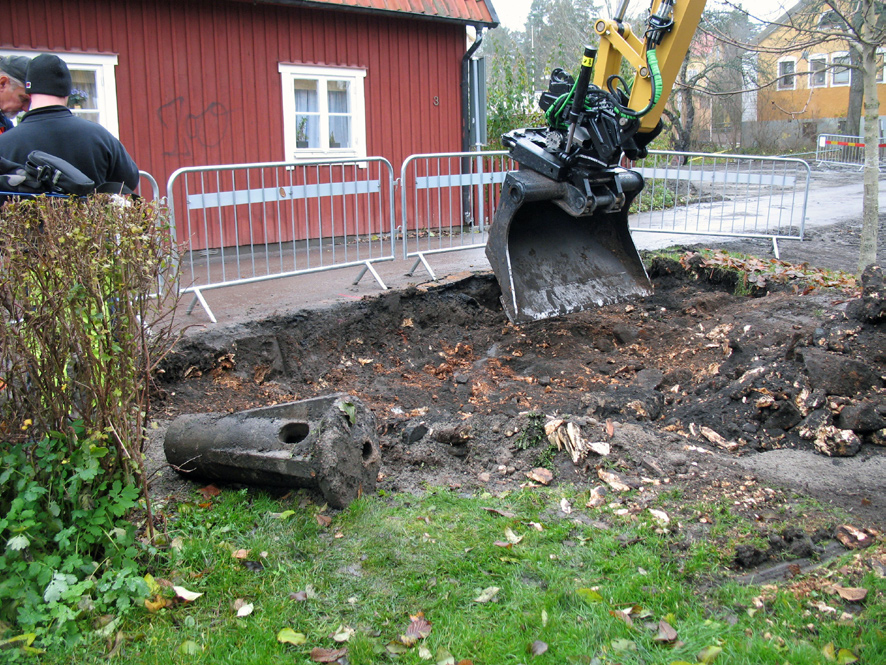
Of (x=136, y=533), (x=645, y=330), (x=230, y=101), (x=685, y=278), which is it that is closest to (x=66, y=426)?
(x=136, y=533)

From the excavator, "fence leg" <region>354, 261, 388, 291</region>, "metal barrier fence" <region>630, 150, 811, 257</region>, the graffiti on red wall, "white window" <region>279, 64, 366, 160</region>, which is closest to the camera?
the excavator

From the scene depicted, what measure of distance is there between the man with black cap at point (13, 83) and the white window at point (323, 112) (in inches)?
237

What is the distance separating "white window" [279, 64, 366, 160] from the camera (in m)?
11.1

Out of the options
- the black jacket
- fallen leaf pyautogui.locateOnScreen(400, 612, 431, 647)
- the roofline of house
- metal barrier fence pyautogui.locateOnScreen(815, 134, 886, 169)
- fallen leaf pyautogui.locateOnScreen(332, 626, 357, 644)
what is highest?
the roofline of house

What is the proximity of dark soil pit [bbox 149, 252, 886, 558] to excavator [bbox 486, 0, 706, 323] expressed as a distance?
0.50m

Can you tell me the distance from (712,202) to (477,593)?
10900 mm

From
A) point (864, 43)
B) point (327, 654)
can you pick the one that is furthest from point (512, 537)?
point (864, 43)

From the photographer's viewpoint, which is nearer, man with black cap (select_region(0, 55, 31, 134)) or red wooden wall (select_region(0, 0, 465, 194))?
man with black cap (select_region(0, 55, 31, 134))

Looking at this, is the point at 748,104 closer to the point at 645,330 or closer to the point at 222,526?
the point at 645,330

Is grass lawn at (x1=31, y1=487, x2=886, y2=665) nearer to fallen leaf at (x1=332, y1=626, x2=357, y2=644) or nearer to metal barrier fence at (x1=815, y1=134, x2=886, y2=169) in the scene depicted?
fallen leaf at (x1=332, y1=626, x2=357, y2=644)

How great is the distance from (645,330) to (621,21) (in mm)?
2623

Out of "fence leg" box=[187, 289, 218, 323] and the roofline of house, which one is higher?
the roofline of house

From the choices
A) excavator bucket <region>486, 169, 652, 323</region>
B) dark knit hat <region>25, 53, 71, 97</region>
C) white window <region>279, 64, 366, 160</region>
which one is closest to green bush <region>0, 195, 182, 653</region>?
dark knit hat <region>25, 53, 71, 97</region>

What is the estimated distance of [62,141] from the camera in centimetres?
485
